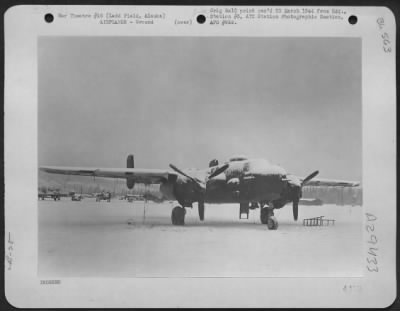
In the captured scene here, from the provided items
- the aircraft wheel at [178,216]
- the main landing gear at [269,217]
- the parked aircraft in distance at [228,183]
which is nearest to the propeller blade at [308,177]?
the parked aircraft in distance at [228,183]

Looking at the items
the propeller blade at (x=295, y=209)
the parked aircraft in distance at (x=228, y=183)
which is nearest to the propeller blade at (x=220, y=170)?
the parked aircraft in distance at (x=228, y=183)

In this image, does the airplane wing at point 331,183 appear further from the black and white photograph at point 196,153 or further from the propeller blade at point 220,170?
the propeller blade at point 220,170

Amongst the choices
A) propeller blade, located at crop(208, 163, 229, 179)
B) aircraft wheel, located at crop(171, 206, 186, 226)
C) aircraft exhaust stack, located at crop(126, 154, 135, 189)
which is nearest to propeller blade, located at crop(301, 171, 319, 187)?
propeller blade, located at crop(208, 163, 229, 179)

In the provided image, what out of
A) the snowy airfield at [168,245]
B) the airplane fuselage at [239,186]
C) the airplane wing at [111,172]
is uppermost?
the airplane wing at [111,172]

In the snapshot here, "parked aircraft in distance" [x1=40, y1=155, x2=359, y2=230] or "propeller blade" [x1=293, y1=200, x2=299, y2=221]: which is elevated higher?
"parked aircraft in distance" [x1=40, y1=155, x2=359, y2=230]

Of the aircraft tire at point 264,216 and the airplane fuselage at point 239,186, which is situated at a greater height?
the airplane fuselage at point 239,186

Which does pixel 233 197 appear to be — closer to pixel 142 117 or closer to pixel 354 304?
pixel 142 117

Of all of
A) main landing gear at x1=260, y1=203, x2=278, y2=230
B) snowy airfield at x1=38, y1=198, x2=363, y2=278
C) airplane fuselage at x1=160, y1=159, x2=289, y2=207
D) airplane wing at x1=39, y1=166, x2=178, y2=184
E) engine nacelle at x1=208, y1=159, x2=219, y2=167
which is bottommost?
snowy airfield at x1=38, y1=198, x2=363, y2=278

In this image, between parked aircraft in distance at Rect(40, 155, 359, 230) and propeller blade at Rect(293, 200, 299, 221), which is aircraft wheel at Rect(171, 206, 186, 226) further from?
propeller blade at Rect(293, 200, 299, 221)
